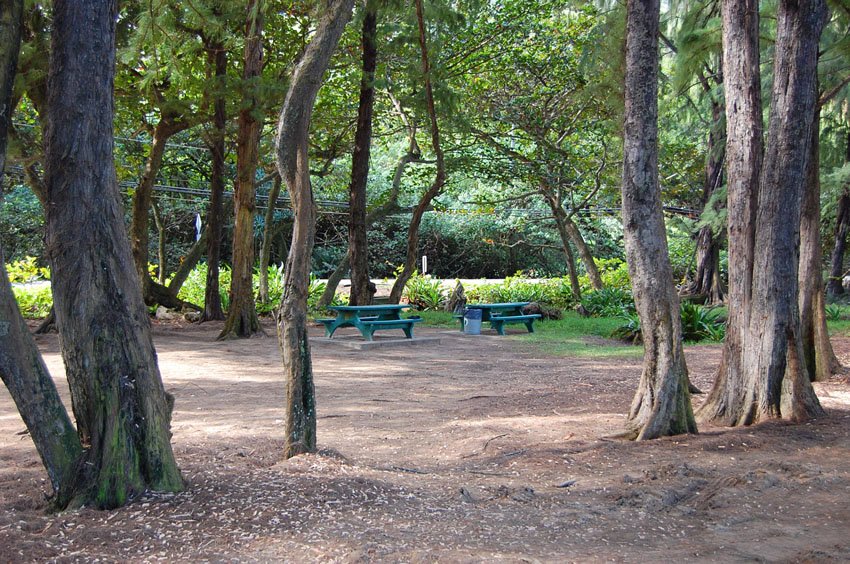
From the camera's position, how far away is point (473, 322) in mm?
15273

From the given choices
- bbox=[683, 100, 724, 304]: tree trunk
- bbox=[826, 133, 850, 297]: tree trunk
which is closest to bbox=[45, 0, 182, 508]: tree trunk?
bbox=[683, 100, 724, 304]: tree trunk

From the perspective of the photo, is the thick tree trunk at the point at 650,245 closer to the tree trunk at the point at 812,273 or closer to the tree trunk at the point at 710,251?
the tree trunk at the point at 812,273

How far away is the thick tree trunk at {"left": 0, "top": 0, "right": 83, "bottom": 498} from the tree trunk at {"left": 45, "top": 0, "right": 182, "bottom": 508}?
9 cm

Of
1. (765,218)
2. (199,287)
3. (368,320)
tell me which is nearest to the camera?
(765,218)

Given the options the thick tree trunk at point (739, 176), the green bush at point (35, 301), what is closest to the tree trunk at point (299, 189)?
the thick tree trunk at point (739, 176)

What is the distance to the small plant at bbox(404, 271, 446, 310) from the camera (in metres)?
21.0

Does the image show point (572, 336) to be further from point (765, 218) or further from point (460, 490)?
point (460, 490)

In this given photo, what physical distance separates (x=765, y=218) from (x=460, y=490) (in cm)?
382

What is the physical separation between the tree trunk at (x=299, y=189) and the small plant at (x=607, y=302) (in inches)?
588

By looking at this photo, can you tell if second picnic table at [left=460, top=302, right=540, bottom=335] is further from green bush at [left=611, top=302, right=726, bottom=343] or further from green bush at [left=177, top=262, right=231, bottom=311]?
green bush at [left=177, top=262, right=231, bottom=311]

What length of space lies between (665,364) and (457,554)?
3.00 m

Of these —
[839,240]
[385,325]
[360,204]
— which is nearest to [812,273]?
[385,325]

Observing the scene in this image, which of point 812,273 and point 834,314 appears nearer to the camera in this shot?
point 812,273

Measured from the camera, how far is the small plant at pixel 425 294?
21.0m
